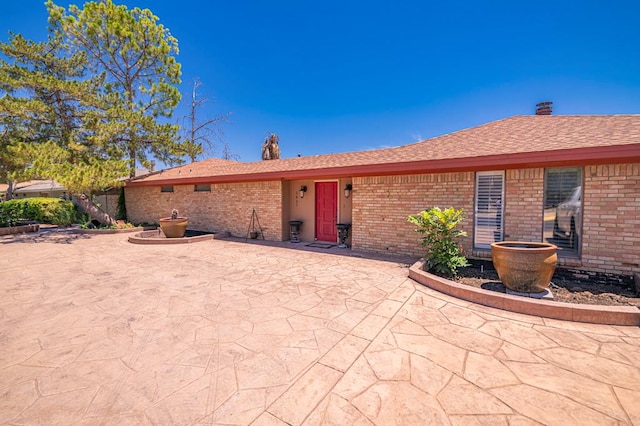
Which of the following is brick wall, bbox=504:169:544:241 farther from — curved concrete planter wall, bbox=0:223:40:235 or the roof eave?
curved concrete planter wall, bbox=0:223:40:235

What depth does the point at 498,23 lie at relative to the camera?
8.20m

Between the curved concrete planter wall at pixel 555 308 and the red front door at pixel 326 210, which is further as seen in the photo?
the red front door at pixel 326 210

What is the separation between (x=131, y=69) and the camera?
1534cm

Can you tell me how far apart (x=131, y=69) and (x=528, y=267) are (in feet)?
65.9

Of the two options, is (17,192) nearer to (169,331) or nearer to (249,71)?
(249,71)

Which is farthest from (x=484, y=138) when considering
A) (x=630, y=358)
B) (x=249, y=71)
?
(x=249, y=71)

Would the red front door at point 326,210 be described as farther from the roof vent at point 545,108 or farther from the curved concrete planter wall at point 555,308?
the roof vent at point 545,108

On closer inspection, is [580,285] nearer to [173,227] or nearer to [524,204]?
[524,204]

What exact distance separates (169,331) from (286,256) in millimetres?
4281

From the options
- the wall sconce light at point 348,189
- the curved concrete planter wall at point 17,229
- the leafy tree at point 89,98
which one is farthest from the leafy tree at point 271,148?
the curved concrete planter wall at point 17,229

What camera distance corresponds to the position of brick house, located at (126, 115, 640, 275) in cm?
488

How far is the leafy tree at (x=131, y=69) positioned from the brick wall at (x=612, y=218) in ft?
52.8

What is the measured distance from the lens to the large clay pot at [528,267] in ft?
13.0

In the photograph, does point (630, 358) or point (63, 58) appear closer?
point (630, 358)
